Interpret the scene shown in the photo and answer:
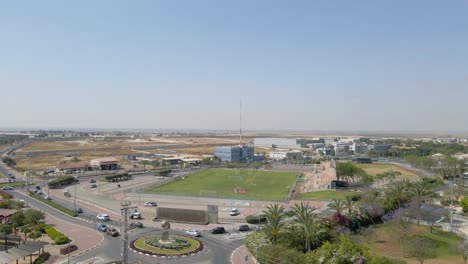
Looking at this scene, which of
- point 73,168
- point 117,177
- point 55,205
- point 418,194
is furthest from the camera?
point 73,168

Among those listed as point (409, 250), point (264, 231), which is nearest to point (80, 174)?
point (264, 231)

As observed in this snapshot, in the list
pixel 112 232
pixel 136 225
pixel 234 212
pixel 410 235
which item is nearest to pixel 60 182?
pixel 136 225

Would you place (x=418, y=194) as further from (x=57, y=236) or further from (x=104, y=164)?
(x=104, y=164)

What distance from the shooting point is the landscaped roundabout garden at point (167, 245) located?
2897 centimetres

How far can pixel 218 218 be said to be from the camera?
132 feet

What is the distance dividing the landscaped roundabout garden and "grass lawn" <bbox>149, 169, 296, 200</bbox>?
21397 mm

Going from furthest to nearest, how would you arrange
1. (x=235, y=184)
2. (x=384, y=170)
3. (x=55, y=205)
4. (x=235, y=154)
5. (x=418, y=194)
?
1. (x=235, y=154)
2. (x=384, y=170)
3. (x=235, y=184)
4. (x=55, y=205)
5. (x=418, y=194)

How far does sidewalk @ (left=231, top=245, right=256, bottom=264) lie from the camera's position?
27.1 m

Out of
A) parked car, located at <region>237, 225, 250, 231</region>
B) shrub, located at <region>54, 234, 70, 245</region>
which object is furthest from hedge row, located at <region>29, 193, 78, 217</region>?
parked car, located at <region>237, 225, 250, 231</region>

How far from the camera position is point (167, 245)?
29953 mm

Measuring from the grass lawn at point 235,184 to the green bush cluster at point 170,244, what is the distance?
21.7m

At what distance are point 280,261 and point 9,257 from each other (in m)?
18.2

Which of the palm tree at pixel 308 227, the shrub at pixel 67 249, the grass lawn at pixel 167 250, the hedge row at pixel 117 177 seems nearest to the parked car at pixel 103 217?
the grass lawn at pixel 167 250

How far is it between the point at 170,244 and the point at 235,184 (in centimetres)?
3490
